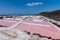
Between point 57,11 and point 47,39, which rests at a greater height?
point 57,11

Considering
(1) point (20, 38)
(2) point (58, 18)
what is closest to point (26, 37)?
(1) point (20, 38)

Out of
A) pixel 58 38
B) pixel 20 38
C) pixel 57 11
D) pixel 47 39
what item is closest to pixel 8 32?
pixel 20 38

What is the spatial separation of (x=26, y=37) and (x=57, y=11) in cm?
171

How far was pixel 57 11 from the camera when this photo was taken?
2.85 metres

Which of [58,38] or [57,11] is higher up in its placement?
[57,11]

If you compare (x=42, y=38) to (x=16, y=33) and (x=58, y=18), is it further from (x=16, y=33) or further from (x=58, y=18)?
(x=58, y=18)

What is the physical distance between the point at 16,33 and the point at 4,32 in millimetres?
119

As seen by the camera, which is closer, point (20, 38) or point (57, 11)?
point (20, 38)

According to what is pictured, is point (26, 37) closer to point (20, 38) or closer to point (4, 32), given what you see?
point (20, 38)

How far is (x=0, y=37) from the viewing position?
1.25m

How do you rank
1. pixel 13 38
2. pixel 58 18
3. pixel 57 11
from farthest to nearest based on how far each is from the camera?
pixel 57 11 < pixel 58 18 < pixel 13 38

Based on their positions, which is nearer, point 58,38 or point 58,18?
point 58,38

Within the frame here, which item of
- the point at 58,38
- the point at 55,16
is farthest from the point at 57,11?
the point at 58,38

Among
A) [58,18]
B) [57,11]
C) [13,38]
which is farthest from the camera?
[57,11]
